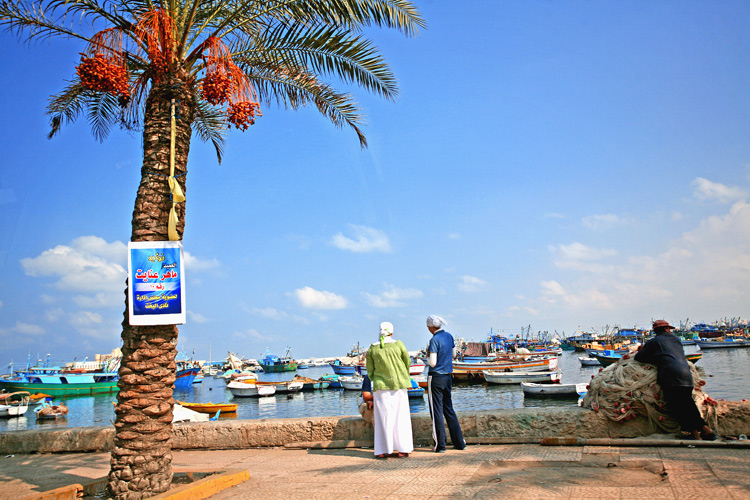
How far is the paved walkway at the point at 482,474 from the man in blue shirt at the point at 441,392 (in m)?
0.20

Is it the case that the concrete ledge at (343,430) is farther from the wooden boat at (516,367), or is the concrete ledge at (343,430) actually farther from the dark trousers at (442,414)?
the wooden boat at (516,367)

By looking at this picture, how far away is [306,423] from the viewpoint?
6641 millimetres

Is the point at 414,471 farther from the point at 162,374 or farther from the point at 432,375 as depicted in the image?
the point at 162,374

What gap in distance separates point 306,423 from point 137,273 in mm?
3396

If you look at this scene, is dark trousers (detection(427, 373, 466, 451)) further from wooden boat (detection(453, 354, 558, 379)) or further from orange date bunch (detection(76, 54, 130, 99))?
wooden boat (detection(453, 354, 558, 379))

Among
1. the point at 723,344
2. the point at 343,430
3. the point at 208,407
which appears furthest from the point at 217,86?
the point at 723,344

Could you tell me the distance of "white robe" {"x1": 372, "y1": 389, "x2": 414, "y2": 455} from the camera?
17.9 ft

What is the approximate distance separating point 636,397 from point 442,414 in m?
2.10

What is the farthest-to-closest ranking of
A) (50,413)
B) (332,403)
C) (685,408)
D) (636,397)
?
(332,403)
(50,413)
(636,397)
(685,408)

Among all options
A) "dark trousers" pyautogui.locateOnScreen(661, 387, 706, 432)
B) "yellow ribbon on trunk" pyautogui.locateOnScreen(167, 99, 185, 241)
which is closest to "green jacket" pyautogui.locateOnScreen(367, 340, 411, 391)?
"yellow ribbon on trunk" pyautogui.locateOnScreen(167, 99, 185, 241)

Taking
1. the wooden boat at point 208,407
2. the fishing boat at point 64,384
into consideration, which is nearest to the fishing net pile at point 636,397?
the wooden boat at point 208,407

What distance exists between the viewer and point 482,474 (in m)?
4.29

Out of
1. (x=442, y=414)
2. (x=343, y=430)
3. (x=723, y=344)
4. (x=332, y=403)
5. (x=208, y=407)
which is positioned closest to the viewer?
(x=442, y=414)

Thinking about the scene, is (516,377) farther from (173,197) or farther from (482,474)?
(173,197)
